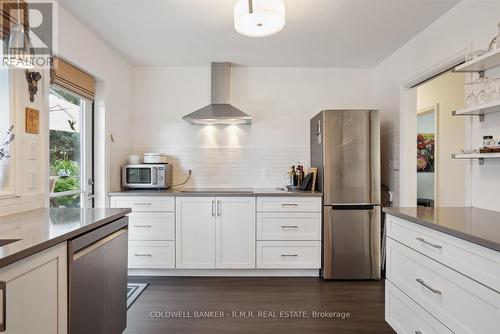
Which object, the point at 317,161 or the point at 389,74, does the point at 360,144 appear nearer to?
the point at 317,161

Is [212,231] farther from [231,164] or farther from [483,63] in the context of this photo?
[483,63]

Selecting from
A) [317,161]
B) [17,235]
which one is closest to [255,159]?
[317,161]

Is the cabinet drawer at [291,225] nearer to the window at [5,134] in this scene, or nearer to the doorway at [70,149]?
the doorway at [70,149]

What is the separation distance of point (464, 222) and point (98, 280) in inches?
72.7

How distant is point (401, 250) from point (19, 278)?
1846mm

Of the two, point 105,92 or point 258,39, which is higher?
point 258,39

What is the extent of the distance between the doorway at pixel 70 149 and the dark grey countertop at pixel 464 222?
2.48m

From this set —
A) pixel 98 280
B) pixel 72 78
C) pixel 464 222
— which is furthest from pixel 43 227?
pixel 464 222

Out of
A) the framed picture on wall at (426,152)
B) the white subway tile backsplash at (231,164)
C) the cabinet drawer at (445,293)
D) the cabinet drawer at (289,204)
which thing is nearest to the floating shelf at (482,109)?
the cabinet drawer at (445,293)

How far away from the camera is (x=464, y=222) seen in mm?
1478

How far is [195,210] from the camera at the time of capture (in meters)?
3.02

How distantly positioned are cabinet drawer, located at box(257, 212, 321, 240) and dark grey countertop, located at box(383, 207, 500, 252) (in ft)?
3.91

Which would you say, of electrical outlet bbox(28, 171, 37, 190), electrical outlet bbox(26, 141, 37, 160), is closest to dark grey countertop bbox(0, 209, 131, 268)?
electrical outlet bbox(28, 171, 37, 190)

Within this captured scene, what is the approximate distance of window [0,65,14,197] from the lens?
1.70 meters
